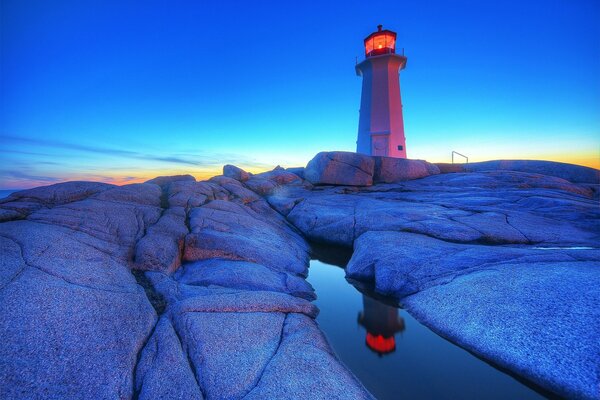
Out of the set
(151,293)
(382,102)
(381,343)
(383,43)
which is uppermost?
(383,43)

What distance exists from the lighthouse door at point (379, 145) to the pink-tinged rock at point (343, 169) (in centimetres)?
909

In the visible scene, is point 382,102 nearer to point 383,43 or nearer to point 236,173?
point 383,43

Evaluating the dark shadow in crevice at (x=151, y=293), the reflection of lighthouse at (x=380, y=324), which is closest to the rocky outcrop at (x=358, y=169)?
the reflection of lighthouse at (x=380, y=324)

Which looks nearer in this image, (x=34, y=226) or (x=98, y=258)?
(x=98, y=258)

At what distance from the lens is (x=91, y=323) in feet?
14.1

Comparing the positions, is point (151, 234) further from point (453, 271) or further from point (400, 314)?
point (453, 271)

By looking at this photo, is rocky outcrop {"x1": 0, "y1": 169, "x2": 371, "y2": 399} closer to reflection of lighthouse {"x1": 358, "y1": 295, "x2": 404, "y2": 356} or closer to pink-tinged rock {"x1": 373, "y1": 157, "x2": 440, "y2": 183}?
reflection of lighthouse {"x1": 358, "y1": 295, "x2": 404, "y2": 356}

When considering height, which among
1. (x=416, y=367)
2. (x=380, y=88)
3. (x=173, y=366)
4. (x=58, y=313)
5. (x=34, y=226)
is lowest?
(x=416, y=367)

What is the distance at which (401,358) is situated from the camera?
5.79 meters

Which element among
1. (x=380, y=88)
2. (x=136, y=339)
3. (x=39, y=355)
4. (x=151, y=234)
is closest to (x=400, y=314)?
(x=136, y=339)

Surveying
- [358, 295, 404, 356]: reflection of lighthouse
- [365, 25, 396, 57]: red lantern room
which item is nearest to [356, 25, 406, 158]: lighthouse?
[365, 25, 396, 57]: red lantern room

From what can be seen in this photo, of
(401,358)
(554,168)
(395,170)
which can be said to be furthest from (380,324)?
(554,168)

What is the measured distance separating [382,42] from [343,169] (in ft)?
67.1

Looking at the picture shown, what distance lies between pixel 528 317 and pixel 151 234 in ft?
31.2
